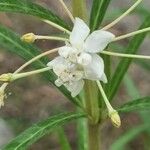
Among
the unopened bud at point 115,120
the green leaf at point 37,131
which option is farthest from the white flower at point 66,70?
the green leaf at point 37,131

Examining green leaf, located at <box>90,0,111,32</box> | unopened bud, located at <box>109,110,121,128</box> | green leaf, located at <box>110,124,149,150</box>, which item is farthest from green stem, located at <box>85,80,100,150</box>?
green leaf, located at <box>110,124,149,150</box>

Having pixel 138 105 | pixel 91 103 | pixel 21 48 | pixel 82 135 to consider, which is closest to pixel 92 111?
pixel 91 103

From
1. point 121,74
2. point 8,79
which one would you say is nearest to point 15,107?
point 121,74

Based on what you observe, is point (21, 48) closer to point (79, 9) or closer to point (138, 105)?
point (79, 9)

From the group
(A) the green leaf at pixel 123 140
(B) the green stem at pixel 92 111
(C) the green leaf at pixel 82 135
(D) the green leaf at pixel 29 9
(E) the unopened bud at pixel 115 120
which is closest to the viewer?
(E) the unopened bud at pixel 115 120

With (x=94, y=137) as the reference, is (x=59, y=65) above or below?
above

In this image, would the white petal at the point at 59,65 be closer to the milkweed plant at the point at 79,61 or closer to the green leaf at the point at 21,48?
the milkweed plant at the point at 79,61
